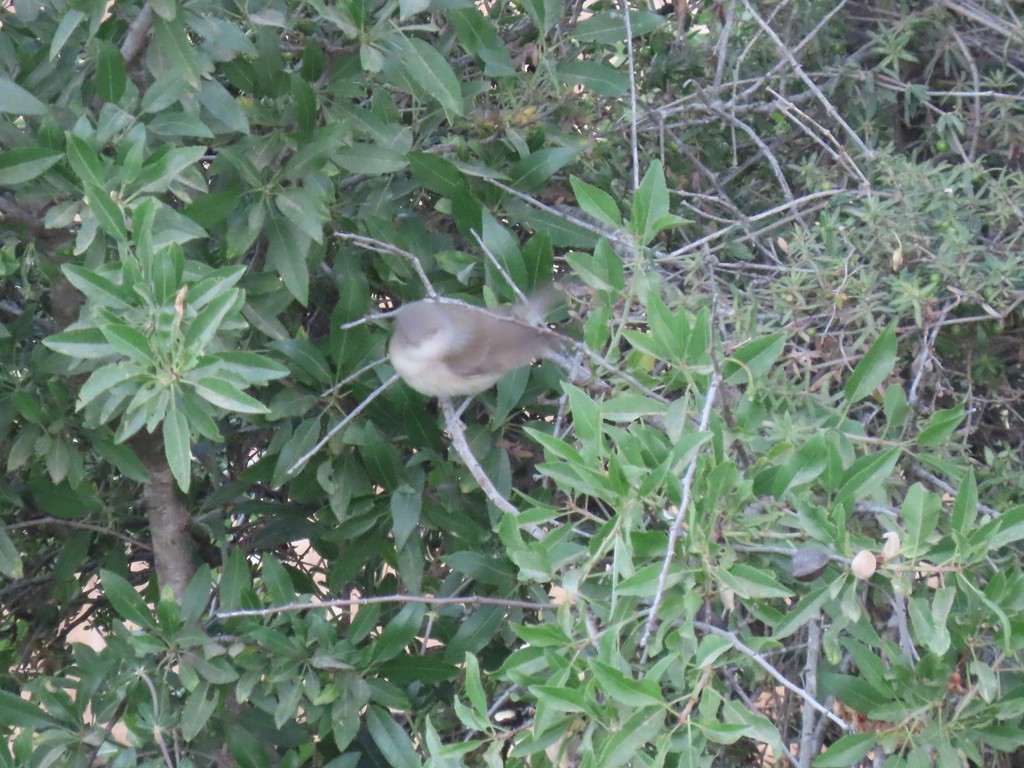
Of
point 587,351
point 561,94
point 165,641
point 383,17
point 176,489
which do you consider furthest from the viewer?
point 176,489

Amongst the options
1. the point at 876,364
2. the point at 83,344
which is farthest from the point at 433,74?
the point at 876,364

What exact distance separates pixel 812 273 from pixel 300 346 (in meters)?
1.17

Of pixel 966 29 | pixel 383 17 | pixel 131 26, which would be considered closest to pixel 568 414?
pixel 383 17

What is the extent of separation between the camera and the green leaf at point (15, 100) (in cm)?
228

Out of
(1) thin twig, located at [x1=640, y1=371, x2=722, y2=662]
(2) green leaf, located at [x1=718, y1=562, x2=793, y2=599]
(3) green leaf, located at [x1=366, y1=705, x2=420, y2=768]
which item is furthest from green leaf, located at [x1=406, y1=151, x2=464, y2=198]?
(2) green leaf, located at [x1=718, y1=562, x2=793, y2=599]

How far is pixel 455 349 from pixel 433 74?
657mm

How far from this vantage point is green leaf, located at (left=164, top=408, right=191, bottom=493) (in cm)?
195

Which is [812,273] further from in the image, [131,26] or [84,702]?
[84,702]

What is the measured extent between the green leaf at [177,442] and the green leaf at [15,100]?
2.46ft

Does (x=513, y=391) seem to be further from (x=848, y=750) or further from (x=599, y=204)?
(x=848, y=750)

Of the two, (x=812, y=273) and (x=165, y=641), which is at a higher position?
(x=812, y=273)

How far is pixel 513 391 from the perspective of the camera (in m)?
2.80

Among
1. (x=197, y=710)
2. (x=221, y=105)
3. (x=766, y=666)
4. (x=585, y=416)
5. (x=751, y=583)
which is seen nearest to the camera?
(x=766, y=666)

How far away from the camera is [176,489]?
3.17m
